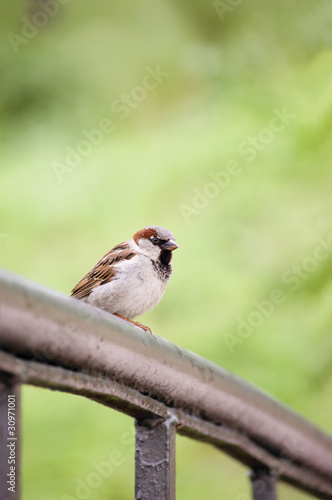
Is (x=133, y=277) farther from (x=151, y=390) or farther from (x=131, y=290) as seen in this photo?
(x=151, y=390)

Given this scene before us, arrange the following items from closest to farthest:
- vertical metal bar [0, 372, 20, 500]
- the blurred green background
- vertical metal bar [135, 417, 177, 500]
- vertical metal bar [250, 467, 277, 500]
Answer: vertical metal bar [0, 372, 20, 500], vertical metal bar [135, 417, 177, 500], vertical metal bar [250, 467, 277, 500], the blurred green background

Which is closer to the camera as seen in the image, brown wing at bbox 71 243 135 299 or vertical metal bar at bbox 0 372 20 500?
vertical metal bar at bbox 0 372 20 500

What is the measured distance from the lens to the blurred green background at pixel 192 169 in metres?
3.10

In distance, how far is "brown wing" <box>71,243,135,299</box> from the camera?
1.61 metres

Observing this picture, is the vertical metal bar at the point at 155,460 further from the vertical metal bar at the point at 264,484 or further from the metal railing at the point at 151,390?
the vertical metal bar at the point at 264,484

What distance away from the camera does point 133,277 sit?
1.57 metres

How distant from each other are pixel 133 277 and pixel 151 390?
0.92 m

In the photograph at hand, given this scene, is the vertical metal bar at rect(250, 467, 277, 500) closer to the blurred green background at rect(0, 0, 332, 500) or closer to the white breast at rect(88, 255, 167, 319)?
the white breast at rect(88, 255, 167, 319)

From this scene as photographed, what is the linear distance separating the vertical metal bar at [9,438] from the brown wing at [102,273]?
1.12 meters

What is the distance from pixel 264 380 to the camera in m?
3.17

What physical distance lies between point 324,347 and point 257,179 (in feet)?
2.93

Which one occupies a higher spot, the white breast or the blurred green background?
the blurred green background

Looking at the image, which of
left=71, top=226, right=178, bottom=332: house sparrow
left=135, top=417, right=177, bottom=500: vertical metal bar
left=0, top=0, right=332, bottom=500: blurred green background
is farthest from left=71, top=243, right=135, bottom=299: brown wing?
left=0, top=0, right=332, bottom=500: blurred green background

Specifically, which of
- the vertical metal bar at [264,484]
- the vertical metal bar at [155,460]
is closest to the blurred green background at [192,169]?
the vertical metal bar at [264,484]
